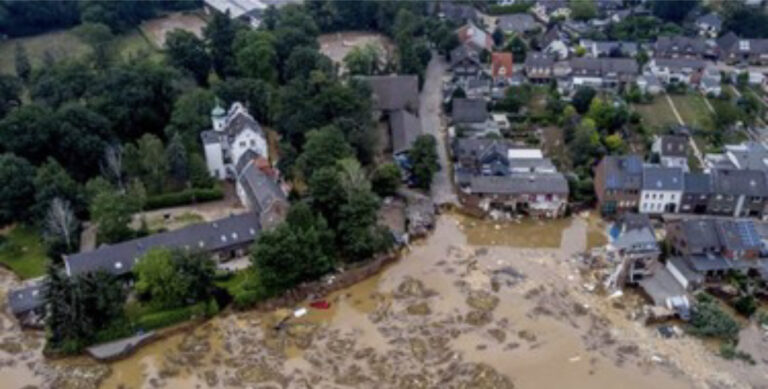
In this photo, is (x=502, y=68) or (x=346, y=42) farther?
(x=346, y=42)

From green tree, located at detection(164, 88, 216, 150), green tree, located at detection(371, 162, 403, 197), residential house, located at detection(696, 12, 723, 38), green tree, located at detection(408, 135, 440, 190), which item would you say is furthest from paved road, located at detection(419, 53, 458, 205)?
residential house, located at detection(696, 12, 723, 38)

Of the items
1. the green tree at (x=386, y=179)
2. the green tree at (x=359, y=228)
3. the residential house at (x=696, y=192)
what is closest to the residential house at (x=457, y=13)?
the green tree at (x=386, y=179)

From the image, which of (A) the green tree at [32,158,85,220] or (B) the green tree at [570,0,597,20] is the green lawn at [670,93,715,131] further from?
(A) the green tree at [32,158,85,220]

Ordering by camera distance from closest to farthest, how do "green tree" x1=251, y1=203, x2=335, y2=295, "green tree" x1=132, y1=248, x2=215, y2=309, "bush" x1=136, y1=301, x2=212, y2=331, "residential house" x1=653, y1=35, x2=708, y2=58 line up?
"green tree" x1=132, y1=248, x2=215, y2=309, "bush" x1=136, y1=301, x2=212, y2=331, "green tree" x1=251, y1=203, x2=335, y2=295, "residential house" x1=653, y1=35, x2=708, y2=58

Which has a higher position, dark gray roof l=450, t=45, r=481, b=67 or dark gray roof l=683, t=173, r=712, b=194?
dark gray roof l=450, t=45, r=481, b=67

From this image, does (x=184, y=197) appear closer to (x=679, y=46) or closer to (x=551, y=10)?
(x=679, y=46)

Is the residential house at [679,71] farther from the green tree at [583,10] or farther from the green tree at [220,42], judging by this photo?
the green tree at [220,42]

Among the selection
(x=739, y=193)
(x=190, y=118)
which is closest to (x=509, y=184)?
(x=739, y=193)

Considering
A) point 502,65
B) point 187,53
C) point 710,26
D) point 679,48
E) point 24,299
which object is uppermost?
point 187,53
